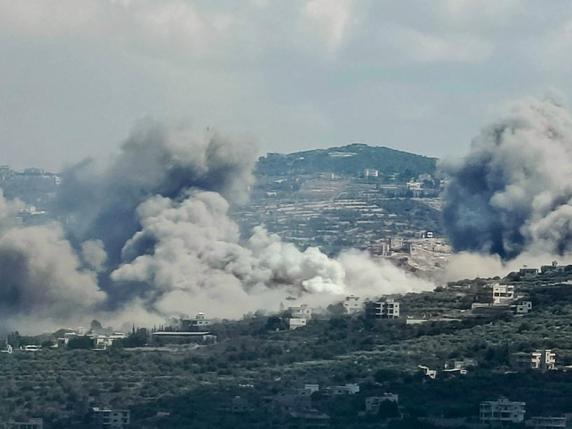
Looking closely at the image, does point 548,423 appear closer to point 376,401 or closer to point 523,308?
point 376,401

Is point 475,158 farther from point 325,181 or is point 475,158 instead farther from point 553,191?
point 325,181

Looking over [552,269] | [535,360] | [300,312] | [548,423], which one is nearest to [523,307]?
[300,312]

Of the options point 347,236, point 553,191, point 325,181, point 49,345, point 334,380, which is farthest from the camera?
point 325,181

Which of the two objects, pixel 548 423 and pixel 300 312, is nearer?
pixel 548 423

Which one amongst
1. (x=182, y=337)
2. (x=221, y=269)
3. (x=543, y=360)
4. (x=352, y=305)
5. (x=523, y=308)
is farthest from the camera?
(x=221, y=269)

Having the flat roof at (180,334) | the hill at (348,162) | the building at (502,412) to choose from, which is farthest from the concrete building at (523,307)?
the hill at (348,162)

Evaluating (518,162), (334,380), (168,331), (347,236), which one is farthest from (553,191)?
(334,380)

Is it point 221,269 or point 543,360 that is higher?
point 221,269

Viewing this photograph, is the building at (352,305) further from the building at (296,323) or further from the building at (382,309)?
the building at (296,323)
